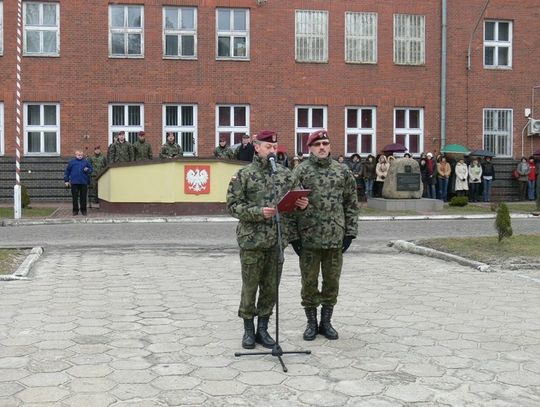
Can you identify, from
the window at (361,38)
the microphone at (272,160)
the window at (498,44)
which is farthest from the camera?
the window at (498,44)

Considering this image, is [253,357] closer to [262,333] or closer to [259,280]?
[262,333]

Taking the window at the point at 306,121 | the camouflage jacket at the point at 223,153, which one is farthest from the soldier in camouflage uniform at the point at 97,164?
the window at the point at 306,121

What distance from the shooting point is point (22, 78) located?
27.5 meters

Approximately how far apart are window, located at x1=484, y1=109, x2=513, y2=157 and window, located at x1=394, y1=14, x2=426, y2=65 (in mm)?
3597

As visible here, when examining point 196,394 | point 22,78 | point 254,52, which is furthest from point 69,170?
point 196,394

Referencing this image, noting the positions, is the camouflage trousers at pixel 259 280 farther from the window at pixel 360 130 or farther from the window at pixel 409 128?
the window at pixel 409 128

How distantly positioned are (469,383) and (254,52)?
79.6 ft

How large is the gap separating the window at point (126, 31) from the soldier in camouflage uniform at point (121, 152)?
5112 mm

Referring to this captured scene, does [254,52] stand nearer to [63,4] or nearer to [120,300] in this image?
[63,4]

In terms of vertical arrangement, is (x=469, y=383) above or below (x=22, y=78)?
below

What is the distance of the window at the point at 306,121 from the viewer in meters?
29.3

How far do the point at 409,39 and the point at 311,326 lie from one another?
24923mm

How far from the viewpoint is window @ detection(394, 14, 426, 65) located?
30.2m

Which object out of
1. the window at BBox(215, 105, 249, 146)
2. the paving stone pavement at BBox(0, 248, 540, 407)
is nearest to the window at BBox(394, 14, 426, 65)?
the window at BBox(215, 105, 249, 146)
